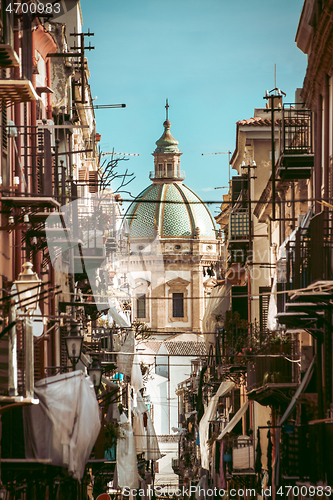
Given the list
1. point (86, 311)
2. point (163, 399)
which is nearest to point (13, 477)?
point (86, 311)

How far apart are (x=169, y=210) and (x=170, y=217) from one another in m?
1.29

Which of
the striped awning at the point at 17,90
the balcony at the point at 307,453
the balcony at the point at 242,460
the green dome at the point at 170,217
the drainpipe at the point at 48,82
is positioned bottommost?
the balcony at the point at 242,460

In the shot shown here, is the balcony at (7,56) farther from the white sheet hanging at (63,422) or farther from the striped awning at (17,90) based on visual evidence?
the white sheet hanging at (63,422)

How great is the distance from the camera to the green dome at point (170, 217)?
101688mm

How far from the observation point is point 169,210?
104375 millimetres

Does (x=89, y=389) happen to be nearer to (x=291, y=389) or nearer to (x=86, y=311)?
(x=291, y=389)

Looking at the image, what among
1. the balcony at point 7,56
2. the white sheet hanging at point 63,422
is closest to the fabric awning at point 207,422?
the white sheet hanging at point 63,422

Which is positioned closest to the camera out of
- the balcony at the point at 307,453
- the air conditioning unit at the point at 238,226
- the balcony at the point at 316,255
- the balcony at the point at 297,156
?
the balcony at the point at 316,255

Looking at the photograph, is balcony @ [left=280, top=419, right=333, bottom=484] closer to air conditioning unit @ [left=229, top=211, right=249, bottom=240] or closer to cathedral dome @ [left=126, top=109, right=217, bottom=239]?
air conditioning unit @ [left=229, top=211, right=249, bottom=240]

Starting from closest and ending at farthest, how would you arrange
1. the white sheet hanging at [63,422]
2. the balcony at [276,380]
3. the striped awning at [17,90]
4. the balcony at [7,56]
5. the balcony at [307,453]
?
the balcony at [7,56] < the striped awning at [17,90] < the white sheet hanging at [63,422] < the balcony at [307,453] < the balcony at [276,380]

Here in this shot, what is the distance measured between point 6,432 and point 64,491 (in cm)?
851

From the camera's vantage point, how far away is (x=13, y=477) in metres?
12.0

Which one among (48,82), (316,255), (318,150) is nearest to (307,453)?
(316,255)

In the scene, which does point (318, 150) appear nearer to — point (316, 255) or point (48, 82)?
point (316, 255)
